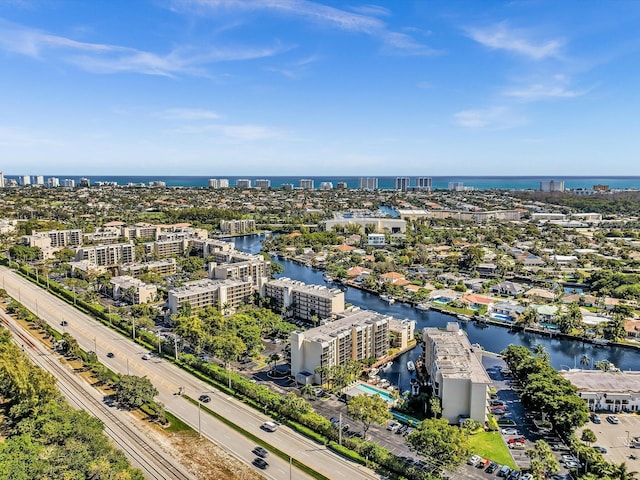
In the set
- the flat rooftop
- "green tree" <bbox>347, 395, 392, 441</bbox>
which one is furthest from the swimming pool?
the flat rooftop

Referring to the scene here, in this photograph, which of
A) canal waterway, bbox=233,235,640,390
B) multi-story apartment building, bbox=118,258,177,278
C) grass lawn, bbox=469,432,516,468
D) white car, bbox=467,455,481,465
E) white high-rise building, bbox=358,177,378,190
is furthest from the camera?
white high-rise building, bbox=358,177,378,190

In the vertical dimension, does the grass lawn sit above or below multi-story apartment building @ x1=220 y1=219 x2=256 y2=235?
below

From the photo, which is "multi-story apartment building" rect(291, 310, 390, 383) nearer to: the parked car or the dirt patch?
the dirt patch

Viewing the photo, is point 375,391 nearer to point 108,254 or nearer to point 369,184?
point 108,254

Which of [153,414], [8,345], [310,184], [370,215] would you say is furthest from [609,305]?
[310,184]

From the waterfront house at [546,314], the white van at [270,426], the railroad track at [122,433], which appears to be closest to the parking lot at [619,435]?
the white van at [270,426]

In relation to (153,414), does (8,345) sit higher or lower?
higher

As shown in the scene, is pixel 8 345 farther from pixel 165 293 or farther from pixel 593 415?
pixel 593 415

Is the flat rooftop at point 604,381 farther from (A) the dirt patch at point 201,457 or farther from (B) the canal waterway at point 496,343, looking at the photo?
(A) the dirt patch at point 201,457
